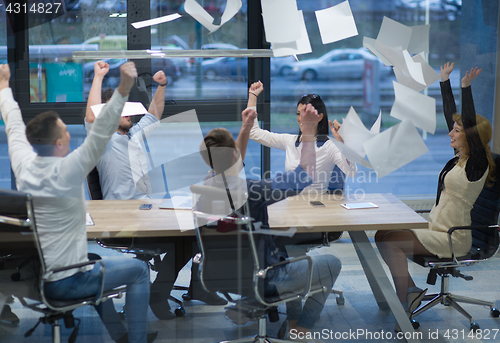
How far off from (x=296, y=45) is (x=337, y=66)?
0.23 m

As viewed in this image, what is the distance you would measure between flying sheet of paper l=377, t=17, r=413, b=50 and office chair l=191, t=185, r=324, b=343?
93cm

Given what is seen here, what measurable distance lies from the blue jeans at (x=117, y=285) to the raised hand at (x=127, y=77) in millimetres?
670

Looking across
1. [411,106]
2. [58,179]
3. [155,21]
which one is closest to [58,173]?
[58,179]

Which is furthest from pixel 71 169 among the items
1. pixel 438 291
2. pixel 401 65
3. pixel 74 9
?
pixel 438 291

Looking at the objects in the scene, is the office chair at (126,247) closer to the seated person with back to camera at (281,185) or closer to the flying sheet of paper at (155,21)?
the seated person with back to camera at (281,185)

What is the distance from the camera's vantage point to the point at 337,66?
2.26 metres

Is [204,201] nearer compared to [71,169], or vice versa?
[71,169]

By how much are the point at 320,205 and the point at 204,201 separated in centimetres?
53

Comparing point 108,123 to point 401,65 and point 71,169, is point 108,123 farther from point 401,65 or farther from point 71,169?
point 401,65

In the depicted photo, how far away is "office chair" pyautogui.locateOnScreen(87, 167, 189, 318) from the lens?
1.94m

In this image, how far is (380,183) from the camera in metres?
2.25

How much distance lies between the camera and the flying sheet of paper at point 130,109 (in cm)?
193

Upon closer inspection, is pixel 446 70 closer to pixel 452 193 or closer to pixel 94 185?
pixel 452 193

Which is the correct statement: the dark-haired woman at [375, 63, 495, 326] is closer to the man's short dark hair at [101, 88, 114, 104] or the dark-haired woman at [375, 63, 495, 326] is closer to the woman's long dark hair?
the woman's long dark hair
